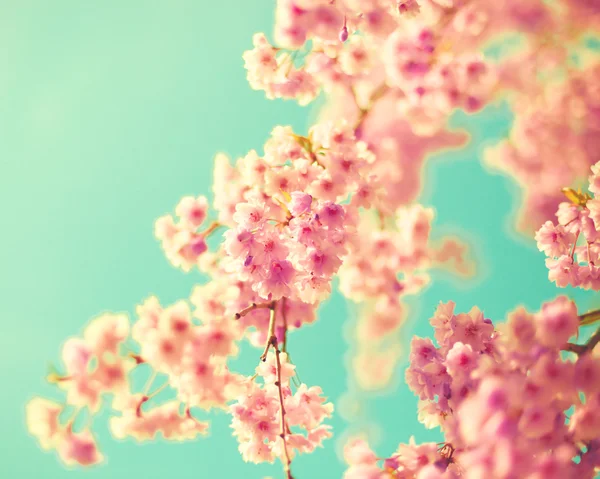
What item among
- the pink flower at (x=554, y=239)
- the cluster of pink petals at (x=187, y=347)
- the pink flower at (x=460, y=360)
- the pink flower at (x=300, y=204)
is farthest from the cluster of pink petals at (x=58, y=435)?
the pink flower at (x=554, y=239)

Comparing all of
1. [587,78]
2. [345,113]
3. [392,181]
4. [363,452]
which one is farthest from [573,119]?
[363,452]

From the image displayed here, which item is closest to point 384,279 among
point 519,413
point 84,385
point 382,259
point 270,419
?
point 382,259

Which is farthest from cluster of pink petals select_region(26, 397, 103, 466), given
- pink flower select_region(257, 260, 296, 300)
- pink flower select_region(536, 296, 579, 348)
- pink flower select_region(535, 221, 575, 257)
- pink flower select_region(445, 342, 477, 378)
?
pink flower select_region(535, 221, 575, 257)

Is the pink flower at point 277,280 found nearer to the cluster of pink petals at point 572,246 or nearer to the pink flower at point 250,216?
the pink flower at point 250,216

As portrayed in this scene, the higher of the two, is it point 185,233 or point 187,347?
point 185,233

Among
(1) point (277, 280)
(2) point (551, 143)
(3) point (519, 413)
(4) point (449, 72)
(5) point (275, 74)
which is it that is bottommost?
(3) point (519, 413)

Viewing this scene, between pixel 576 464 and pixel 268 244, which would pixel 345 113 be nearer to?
pixel 268 244

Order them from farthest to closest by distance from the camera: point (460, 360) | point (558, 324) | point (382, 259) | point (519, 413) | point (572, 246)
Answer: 1. point (382, 259)
2. point (572, 246)
3. point (460, 360)
4. point (558, 324)
5. point (519, 413)

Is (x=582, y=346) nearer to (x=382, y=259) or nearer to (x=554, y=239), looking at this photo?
(x=554, y=239)
